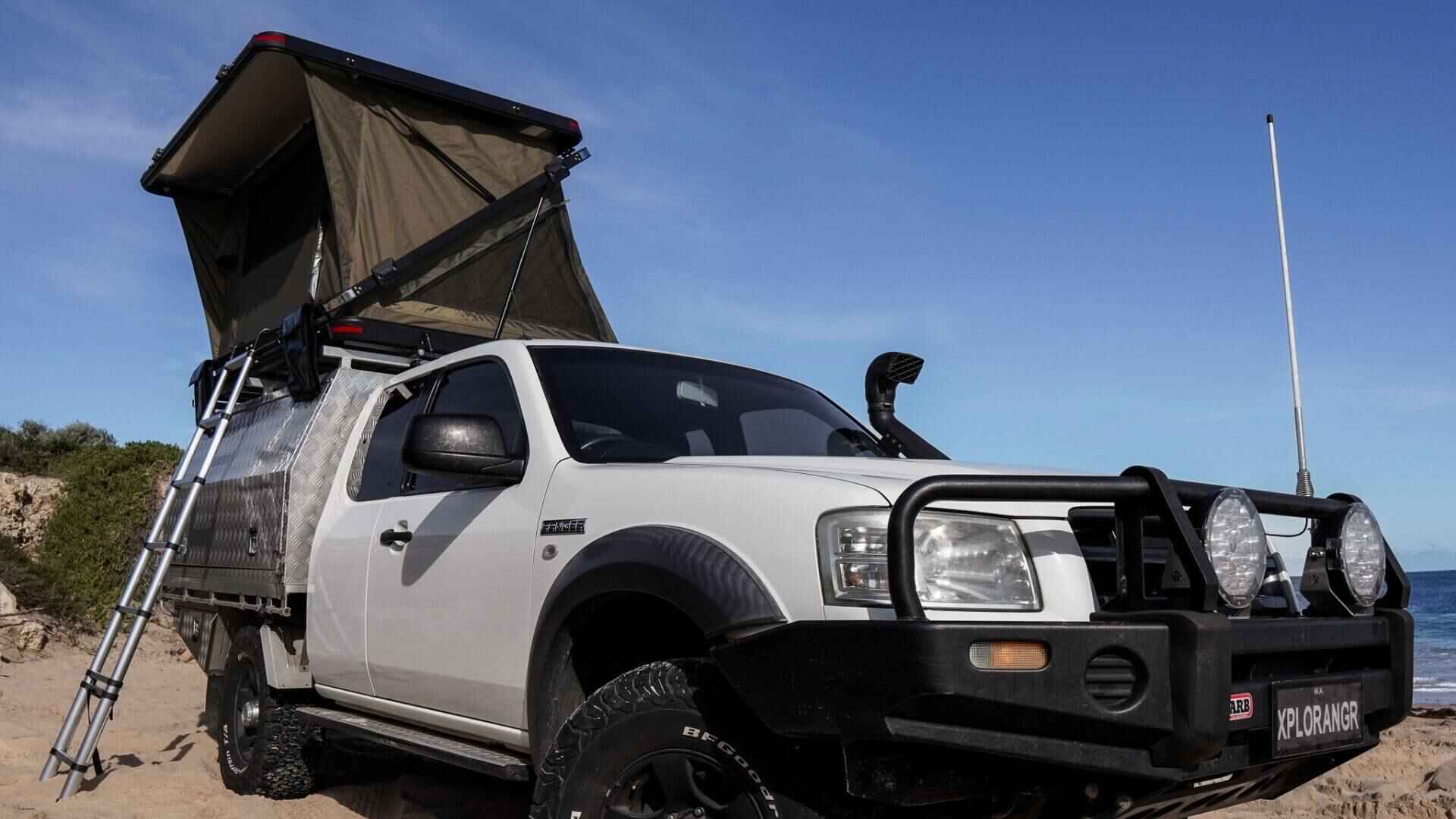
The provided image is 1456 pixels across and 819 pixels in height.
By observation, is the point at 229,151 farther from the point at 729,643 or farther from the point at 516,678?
the point at 729,643

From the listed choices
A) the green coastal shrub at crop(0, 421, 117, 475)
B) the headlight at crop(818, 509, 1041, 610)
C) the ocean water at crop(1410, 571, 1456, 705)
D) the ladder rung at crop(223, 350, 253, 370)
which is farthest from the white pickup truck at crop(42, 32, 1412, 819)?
the green coastal shrub at crop(0, 421, 117, 475)

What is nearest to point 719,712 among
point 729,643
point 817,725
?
point 729,643

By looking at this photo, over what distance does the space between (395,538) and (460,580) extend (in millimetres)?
487

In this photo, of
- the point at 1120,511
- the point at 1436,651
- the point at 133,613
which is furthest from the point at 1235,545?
the point at 1436,651

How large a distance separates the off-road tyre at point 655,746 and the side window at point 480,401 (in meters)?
1.05

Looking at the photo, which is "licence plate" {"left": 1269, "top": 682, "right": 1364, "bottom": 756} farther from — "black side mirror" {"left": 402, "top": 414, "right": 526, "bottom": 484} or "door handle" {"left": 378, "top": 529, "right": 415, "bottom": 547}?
"door handle" {"left": 378, "top": 529, "right": 415, "bottom": 547}

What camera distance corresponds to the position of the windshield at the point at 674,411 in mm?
3701

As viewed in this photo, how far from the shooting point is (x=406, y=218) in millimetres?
6020

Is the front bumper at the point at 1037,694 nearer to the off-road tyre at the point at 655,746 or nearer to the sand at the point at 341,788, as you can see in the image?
the off-road tyre at the point at 655,746

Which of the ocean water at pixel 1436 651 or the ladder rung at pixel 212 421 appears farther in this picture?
the ocean water at pixel 1436 651

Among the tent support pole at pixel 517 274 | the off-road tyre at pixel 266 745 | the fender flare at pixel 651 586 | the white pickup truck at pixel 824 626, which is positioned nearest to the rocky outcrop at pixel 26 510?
the off-road tyre at pixel 266 745

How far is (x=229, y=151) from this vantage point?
7035 mm

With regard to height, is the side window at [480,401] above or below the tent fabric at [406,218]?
below

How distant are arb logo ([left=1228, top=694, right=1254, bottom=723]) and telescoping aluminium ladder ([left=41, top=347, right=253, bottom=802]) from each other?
4.71 metres
